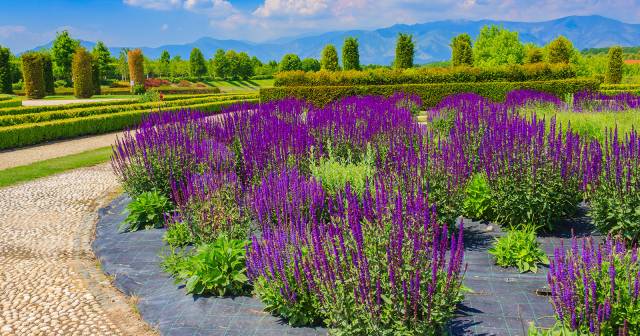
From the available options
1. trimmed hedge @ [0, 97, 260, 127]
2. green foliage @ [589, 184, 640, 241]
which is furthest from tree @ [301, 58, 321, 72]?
green foliage @ [589, 184, 640, 241]

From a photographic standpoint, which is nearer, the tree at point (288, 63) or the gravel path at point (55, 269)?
the gravel path at point (55, 269)

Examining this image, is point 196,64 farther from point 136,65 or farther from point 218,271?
point 218,271

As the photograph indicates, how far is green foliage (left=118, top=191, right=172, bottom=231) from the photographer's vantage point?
266 inches

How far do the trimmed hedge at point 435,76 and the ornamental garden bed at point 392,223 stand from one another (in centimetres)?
1452

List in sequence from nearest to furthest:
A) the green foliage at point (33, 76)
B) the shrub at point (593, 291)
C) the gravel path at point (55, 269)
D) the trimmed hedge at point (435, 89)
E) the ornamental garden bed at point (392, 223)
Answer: the shrub at point (593, 291)
the ornamental garden bed at point (392, 223)
the gravel path at point (55, 269)
the trimmed hedge at point (435, 89)
the green foliage at point (33, 76)

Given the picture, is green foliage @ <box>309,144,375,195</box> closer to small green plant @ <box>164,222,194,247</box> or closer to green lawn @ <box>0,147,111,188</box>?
small green plant @ <box>164,222,194,247</box>

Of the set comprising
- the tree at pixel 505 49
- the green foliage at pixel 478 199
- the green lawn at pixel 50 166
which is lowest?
the green lawn at pixel 50 166

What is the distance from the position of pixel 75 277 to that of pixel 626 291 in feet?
18.0

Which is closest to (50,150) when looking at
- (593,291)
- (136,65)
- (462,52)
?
(593,291)

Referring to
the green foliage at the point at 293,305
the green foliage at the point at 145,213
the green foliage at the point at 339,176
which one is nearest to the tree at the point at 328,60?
the green foliage at the point at 145,213

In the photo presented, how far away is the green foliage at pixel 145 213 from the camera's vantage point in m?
6.75

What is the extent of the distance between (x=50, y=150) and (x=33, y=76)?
92.5 feet

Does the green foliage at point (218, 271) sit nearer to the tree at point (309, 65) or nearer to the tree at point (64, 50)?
the tree at point (64, 50)

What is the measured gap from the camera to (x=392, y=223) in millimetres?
3584
